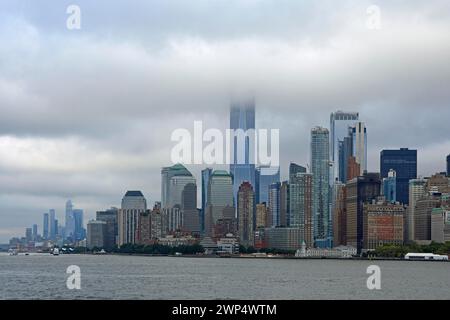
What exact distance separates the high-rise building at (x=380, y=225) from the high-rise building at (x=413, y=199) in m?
1.52

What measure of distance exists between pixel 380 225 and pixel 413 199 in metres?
6.77

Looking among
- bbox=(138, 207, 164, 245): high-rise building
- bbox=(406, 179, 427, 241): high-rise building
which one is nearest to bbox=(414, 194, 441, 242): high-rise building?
bbox=(406, 179, 427, 241): high-rise building

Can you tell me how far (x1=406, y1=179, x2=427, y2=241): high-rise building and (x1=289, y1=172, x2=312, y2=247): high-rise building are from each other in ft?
44.9

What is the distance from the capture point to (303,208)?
349 ft

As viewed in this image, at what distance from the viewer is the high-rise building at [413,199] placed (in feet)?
364

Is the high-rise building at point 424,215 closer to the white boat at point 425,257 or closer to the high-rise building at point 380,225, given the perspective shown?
the high-rise building at point 380,225

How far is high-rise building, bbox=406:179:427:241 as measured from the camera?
364 ft

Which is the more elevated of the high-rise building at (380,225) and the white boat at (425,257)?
the high-rise building at (380,225)

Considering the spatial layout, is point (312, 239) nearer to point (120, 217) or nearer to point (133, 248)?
point (133, 248)

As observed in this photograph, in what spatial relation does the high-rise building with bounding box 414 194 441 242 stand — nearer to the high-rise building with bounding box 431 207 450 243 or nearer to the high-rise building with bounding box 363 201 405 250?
the high-rise building with bounding box 431 207 450 243

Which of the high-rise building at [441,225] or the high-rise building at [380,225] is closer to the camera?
the high-rise building at [441,225]

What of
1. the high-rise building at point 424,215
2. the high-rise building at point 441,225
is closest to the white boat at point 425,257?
the high-rise building at point 441,225
